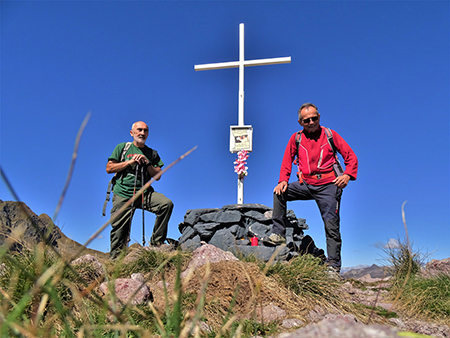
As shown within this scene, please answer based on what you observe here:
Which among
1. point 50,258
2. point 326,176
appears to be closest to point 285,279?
point 326,176

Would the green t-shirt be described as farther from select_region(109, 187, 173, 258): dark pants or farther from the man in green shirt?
select_region(109, 187, 173, 258): dark pants

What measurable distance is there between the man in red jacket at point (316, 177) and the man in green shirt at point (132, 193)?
1.93 metres

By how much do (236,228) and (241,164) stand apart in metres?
1.99

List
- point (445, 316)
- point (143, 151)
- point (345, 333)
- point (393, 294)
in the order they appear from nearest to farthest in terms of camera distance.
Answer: point (345, 333), point (445, 316), point (393, 294), point (143, 151)

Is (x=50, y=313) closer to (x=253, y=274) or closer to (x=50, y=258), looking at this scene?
(x=50, y=258)

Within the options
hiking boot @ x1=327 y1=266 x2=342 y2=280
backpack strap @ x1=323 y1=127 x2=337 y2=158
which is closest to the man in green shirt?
hiking boot @ x1=327 y1=266 x2=342 y2=280

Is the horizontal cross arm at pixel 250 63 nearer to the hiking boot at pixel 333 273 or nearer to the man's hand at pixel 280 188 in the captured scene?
the man's hand at pixel 280 188

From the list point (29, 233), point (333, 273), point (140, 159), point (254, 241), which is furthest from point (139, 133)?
point (29, 233)

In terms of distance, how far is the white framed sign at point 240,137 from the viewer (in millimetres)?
8555

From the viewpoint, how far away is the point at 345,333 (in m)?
0.81

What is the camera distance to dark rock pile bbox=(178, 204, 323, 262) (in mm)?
6703

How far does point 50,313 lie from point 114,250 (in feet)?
8.78

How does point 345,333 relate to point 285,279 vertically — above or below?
below

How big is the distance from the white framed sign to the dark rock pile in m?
1.70
